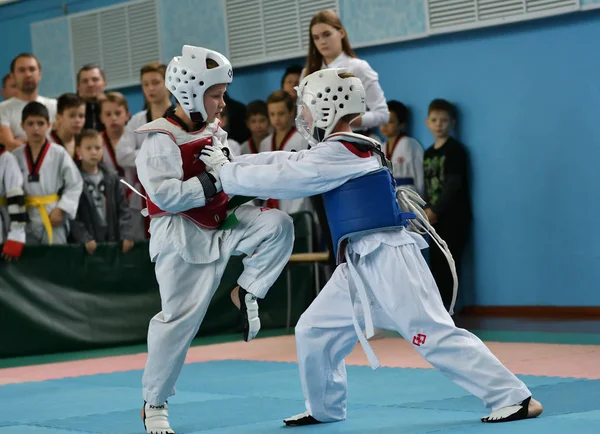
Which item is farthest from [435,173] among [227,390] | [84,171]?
[227,390]

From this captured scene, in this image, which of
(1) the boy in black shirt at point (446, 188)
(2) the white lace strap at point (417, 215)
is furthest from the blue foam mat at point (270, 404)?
(1) the boy in black shirt at point (446, 188)

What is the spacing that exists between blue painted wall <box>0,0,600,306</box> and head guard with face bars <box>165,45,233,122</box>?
488 cm

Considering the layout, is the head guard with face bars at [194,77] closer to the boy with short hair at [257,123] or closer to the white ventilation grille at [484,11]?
the white ventilation grille at [484,11]

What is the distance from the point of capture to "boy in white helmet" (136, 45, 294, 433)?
4531mm

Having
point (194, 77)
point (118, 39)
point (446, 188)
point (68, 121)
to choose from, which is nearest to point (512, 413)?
point (194, 77)

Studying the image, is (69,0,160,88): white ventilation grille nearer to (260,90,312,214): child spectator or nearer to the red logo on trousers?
(260,90,312,214): child spectator

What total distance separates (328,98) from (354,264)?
75 centimetres

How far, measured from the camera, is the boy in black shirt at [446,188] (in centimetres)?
913

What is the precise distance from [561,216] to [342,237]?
4790 mm

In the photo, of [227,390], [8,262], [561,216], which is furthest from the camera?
Result: [561,216]

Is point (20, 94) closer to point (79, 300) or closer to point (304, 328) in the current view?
point (79, 300)

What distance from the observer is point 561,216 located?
883cm

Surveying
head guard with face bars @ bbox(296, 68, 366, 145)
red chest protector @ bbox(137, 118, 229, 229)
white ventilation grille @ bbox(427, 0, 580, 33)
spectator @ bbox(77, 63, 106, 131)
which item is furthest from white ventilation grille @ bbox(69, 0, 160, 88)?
head guard with face bars @ bbox(296, 68, 366, 145)

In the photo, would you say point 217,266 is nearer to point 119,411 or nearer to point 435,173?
point 119,411
